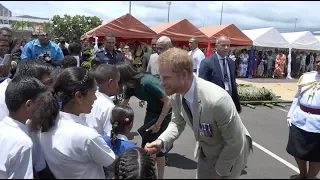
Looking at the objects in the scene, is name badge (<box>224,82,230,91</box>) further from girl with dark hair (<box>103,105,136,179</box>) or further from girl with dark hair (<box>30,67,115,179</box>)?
girl with dark hair (<box>30,67,115,179</box>)

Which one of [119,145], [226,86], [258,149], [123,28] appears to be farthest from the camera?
[123,28]

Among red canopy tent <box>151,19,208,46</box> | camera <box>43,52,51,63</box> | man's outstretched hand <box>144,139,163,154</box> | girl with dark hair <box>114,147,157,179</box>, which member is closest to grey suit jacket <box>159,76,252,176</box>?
man's outstretched hand <box>144,139,163,154</box>

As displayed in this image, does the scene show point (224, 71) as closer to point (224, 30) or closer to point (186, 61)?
point (186, 61)

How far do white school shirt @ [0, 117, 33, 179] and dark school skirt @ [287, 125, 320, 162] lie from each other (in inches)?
129

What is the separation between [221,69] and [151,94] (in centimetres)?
161

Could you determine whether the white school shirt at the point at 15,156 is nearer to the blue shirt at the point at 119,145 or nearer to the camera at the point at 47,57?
the blue shirt at the point at 119,145

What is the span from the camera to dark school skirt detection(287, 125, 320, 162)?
393 cm

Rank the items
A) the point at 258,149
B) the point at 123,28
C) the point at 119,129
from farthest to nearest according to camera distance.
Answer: the point at 123,28 → the point at 258,149 → the point at 119,129

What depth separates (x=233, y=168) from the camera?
227 cm

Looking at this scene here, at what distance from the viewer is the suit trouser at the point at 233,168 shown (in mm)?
2285

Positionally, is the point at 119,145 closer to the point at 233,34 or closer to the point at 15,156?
the point at 15,156

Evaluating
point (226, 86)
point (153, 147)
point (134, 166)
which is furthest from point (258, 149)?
point (134, 166)

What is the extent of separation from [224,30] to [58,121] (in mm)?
15595

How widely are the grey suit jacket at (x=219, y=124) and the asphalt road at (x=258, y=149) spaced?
78cm
